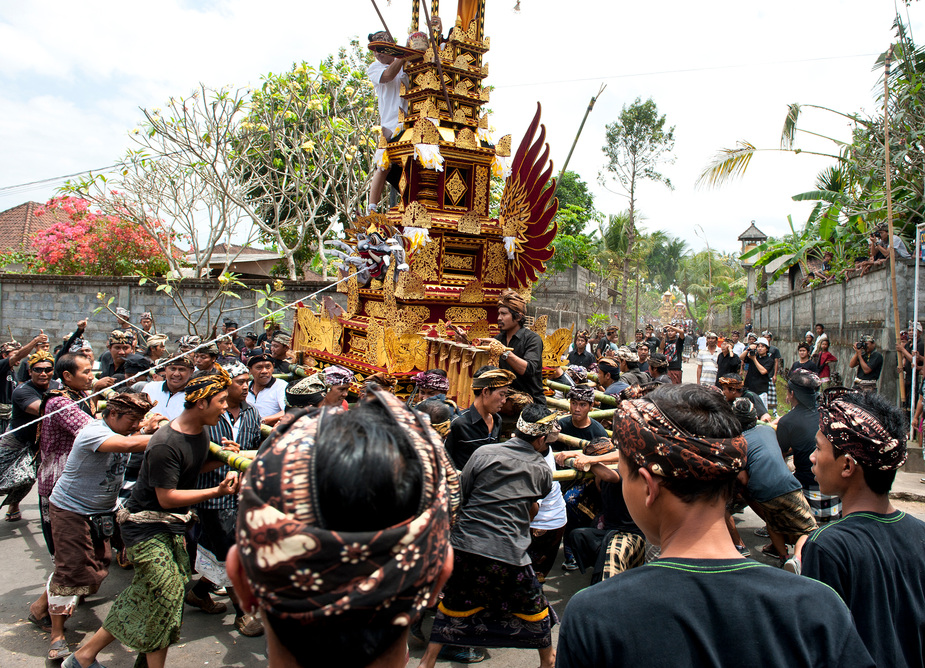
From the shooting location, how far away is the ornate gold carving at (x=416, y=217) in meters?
7.96

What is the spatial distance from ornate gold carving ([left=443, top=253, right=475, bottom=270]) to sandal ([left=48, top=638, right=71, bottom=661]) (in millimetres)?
5829

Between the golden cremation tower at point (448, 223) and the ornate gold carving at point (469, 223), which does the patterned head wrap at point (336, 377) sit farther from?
the ornate gold carving at point (469, 223)

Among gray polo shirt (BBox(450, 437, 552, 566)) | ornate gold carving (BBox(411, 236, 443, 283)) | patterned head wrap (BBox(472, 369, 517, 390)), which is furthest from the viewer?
ornate gold carving (BBox(411, 236, 443, 283))

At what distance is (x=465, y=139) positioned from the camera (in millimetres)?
8258

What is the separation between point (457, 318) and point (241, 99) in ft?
30.6

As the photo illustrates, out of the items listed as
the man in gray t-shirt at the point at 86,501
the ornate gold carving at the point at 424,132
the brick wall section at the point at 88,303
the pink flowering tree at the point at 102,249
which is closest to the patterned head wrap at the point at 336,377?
the man in gray t-shirt at the point at 86,501

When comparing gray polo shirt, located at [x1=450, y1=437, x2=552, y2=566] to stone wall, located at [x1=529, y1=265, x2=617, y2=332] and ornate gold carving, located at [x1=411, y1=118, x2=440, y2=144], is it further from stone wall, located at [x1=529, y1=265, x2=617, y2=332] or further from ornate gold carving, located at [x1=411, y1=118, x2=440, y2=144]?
stone wall, located at [x1=529, y1=265, x2=617, y2=332]

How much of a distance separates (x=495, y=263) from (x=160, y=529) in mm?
6071

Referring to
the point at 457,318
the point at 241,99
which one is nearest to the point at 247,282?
the point at 241,99

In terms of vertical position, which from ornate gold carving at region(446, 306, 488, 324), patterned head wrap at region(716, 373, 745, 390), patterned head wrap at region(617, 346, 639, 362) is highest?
ornate gold carving at region(446, 306, 488, 324)

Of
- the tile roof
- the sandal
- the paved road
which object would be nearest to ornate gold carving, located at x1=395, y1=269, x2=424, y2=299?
the paved road

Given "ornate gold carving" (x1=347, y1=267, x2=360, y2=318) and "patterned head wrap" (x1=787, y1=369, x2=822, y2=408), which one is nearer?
"patterned head wrap" (x1=787, y1=369, x2=822, y2=408)

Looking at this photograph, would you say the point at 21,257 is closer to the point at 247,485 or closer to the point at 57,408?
the point at 57,408

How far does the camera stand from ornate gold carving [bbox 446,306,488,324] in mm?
8273
